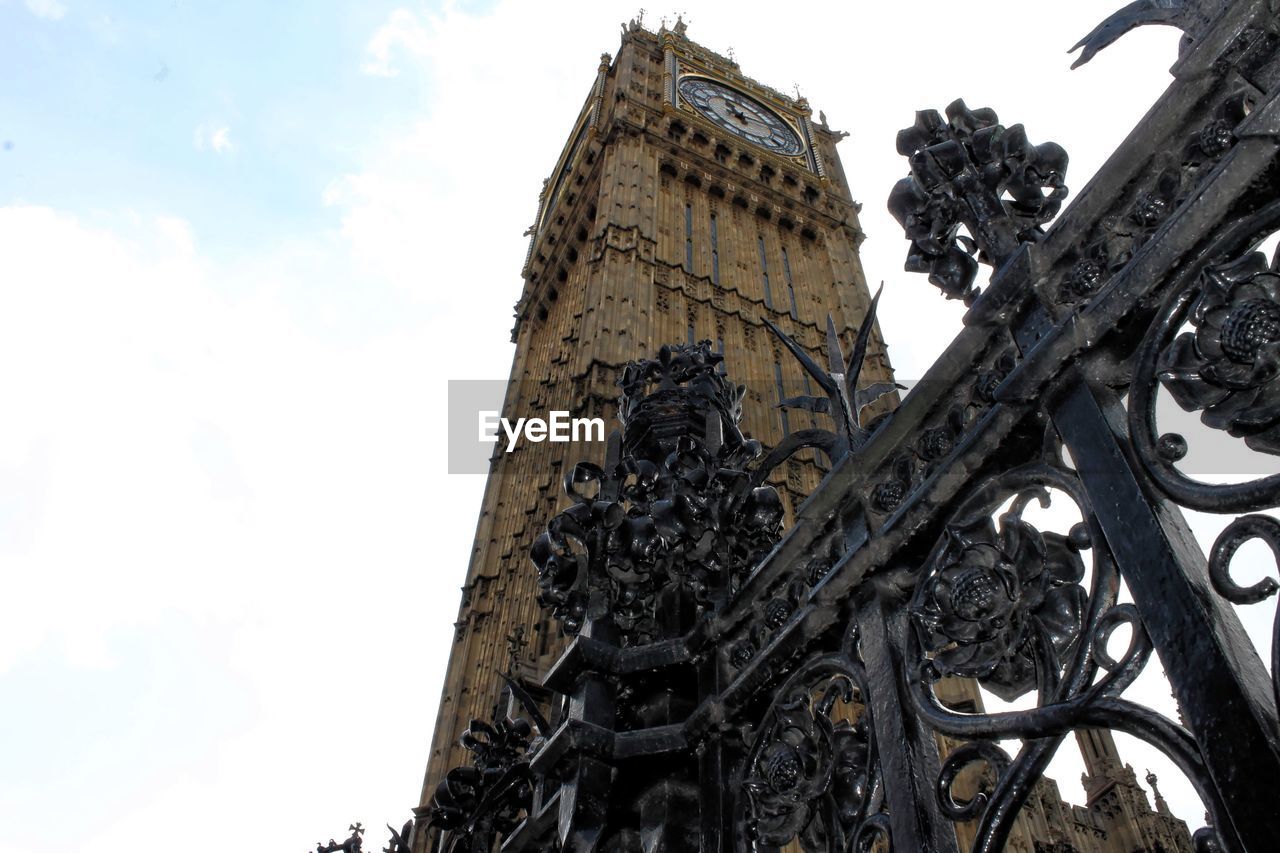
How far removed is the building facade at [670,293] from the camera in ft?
55.0

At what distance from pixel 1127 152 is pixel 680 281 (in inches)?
826

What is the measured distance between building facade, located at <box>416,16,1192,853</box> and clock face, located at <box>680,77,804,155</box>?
9 cm

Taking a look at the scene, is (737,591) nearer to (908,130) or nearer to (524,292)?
(908,130)

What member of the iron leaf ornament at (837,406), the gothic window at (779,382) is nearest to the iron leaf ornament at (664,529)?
the iron leaf ornament at (837,406)

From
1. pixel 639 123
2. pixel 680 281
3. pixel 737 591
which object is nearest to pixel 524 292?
pixel 639 123

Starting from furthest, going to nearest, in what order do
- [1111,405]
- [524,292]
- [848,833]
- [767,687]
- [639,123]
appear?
[524,292], [639,123], [767,687], [848,833], [1111,405]

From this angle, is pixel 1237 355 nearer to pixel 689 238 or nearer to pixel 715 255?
pixel 715 255

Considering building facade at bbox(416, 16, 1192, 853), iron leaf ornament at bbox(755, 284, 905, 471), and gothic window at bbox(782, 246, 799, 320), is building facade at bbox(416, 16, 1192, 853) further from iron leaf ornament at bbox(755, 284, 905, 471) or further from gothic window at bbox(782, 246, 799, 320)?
iron leaf ornament at bbox(755, 284, 905, 471)

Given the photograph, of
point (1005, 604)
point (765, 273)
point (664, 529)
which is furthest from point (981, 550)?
point (765, 273)

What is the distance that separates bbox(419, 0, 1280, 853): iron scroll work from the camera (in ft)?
5.48

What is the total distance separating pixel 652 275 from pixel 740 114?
1215 cm

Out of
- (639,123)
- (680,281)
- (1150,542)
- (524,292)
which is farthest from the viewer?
(524,292)

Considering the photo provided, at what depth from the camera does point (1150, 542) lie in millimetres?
1733

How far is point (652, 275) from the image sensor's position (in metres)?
22.5
